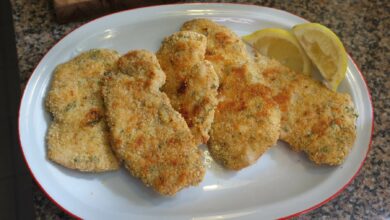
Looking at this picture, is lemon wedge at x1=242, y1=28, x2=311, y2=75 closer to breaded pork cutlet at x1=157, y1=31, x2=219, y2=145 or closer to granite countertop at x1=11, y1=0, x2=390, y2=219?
breaded pork cutlet at x1=157, y1=31, x2=219, y2=145

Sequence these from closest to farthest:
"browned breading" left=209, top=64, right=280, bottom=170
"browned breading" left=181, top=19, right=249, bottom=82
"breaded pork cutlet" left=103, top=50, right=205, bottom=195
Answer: "breaded pork cutlet" left=103, top=50, right=205, bottom=195 → "browned breading" left=209, top=64, right=280, bottom=170 → "browned breading" left=181, top=19, right=249, bottom=82

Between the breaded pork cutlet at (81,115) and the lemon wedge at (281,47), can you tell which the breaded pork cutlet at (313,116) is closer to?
the lemon wedge at (281,47)

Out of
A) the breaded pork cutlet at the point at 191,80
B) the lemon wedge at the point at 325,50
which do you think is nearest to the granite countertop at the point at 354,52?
the lemon wedge at the point at 325,50

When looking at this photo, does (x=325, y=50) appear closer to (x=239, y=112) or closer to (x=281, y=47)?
(x=281, y=47)

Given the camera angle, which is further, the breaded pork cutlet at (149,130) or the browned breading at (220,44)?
the browned breading at (220,44)

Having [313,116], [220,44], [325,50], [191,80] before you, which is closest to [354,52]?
[325,50]

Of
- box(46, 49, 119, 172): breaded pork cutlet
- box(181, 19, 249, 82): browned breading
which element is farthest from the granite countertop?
box(181, 19, 249, 82): browned breading
